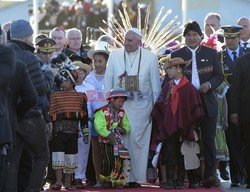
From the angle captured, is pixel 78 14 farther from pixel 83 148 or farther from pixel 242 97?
pixel 242 97

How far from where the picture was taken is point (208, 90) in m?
16.0

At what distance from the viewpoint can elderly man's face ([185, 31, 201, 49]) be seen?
16250 mm

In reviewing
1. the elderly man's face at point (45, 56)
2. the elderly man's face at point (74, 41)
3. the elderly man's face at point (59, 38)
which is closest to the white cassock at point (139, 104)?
the elderly man's face at point (45, 56)

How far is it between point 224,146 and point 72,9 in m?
12.8

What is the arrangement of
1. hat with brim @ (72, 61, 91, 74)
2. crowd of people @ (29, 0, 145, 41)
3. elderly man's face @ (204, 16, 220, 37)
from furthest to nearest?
crowd of people @ (29, 0, 145, 41)
elderly man's face @ (204, 16, 220, 37)
hat with brim @ (72, 61, 91, 74)

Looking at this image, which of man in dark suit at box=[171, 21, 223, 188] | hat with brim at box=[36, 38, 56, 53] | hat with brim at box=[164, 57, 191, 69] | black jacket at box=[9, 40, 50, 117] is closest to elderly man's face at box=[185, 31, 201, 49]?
man in dark suit at box=[171, 21, 223, 188]

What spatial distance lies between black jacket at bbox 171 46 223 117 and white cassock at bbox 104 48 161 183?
19.4 inches

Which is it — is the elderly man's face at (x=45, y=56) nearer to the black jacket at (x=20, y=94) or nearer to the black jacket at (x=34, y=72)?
the black jacket at (x=34, y=72)

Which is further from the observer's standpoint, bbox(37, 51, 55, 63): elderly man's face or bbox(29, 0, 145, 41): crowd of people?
bbox(29, 0, 145, 41): crowd of people

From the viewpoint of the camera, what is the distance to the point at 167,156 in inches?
624

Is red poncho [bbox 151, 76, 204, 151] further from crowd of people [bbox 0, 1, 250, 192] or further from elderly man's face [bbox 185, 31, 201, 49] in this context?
elderly man's face [bbox 185, 31, 201, 49]

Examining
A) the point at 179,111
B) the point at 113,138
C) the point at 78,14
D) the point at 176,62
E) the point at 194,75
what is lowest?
the point at 113,138

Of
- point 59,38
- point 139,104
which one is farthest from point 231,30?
point 59,38

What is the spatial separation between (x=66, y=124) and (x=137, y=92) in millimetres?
1182
